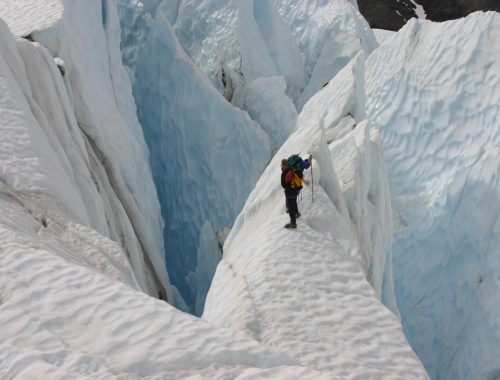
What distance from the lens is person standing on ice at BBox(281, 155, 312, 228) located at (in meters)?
5.24

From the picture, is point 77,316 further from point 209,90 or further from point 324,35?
point 324,35

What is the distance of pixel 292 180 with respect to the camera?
5230 mm

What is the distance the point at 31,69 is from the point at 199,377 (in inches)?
193

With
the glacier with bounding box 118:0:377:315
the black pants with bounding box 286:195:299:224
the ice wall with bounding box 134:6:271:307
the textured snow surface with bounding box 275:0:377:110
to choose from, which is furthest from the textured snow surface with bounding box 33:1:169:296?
the textured snow surface with bounding box 275:0:377:110

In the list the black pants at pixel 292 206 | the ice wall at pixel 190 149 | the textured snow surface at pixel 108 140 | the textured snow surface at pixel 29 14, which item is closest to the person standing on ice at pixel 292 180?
the black pants at pixel 292 206

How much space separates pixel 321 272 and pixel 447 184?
449 cm

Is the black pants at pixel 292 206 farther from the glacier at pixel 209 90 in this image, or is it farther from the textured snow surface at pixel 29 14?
the textured snow surface at pixel 29 14

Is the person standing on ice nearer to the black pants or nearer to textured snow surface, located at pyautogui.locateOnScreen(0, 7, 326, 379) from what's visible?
the black pants

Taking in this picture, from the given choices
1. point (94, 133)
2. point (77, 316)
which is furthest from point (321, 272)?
point (94, 133)

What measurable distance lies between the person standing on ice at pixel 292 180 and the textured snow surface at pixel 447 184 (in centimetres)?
359

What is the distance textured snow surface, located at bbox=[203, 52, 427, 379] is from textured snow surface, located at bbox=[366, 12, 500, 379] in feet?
4.28

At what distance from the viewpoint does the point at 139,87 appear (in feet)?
39.0

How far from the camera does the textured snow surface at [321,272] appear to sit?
388 cm

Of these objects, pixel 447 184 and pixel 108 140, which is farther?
pixel 447 184
